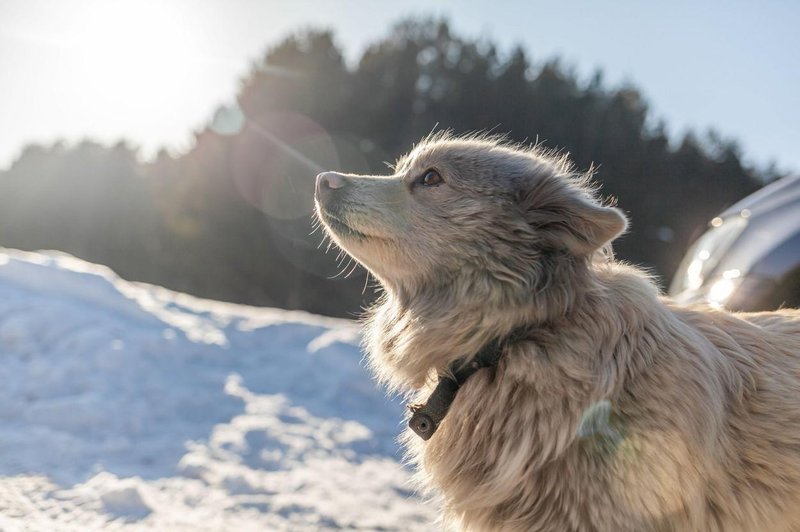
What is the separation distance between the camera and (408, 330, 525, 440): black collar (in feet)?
8.96

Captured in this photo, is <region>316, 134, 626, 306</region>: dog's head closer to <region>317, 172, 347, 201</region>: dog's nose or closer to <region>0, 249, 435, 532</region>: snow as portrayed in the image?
<region>317, 172, 347, 201</region>: dog's nose

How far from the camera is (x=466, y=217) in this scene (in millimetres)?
3047

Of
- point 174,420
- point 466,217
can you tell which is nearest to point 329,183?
point 466,217

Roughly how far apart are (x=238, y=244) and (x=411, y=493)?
21861mm

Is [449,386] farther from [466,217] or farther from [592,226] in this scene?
[592,226]

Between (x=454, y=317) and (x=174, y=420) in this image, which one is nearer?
(x=454, y=317)

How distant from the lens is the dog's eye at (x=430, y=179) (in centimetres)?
326

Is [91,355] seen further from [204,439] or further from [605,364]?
[605,364]

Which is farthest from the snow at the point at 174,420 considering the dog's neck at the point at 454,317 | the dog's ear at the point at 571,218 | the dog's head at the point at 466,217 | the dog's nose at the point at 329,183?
the dog's ear at the point at 571,218

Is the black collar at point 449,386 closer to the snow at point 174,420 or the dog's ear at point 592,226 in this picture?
the dog's ear at point 592,226

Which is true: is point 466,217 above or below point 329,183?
below

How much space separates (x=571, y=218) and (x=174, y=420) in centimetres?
282

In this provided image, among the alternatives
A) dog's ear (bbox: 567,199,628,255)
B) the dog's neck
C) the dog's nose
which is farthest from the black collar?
the dog's nose

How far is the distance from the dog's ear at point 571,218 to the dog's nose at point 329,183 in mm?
878
